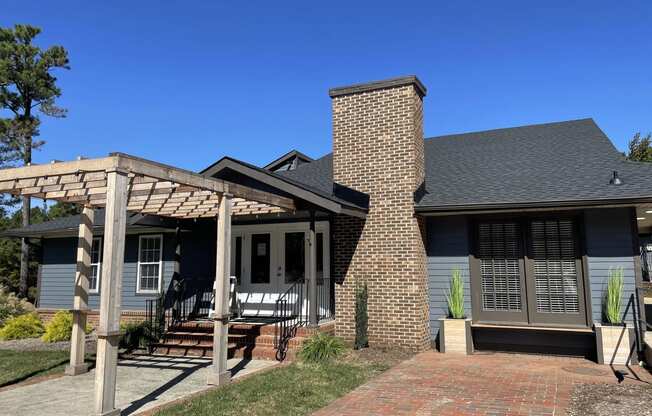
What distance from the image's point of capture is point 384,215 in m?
9.94

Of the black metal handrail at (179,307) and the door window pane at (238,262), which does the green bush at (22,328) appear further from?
the door window pane at (238,262)

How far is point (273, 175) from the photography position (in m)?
9.54

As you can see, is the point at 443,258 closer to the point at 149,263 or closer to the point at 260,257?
the point at 260,257

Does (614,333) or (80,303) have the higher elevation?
(80,303)

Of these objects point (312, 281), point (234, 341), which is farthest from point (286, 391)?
point (234, 341)

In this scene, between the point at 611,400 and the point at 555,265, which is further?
the point at 555,265

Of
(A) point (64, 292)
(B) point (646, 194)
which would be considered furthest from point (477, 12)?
(A) point (64, 292)

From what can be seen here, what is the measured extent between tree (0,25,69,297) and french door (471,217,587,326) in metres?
24.2

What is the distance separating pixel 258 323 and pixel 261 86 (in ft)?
37.4

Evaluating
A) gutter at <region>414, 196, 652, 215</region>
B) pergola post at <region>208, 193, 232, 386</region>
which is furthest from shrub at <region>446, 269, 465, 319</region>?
pergola post at <region>208, 193, 232, 386</region>

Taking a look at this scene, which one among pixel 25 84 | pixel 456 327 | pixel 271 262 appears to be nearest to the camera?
pixel 456 327

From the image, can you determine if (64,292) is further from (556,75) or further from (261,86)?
(556,75)

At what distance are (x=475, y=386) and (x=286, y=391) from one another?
2.65 meters

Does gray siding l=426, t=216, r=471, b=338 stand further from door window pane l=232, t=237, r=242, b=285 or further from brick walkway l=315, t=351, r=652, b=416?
door window pane l=232, t=237, r=242, b=285
